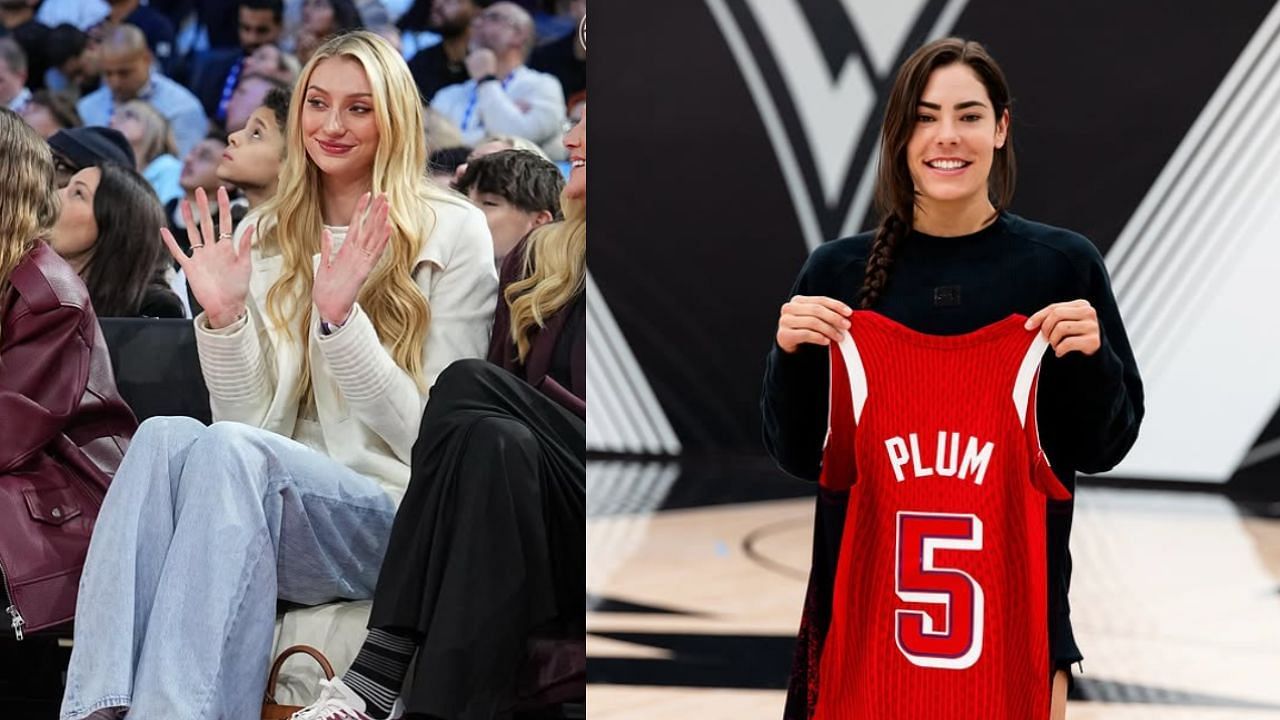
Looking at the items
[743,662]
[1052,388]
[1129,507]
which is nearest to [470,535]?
[1052,388]

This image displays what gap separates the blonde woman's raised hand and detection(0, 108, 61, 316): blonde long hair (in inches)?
24.6

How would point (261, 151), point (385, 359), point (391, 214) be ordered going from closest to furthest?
point (385, 359)
point (391, 214)
point (261, 151)

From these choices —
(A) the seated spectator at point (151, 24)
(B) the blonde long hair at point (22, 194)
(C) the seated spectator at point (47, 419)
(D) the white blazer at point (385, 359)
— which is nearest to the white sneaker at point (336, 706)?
(D) the white blazer at point (385, 359)

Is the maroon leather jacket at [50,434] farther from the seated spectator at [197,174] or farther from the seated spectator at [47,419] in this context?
the seated spectator at [197,174]

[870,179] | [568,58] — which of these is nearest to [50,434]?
[568,58]

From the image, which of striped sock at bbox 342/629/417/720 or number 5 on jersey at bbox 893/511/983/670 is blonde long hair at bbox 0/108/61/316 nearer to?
striped sock at bbox 342/629/417/720

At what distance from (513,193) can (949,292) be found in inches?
42.7

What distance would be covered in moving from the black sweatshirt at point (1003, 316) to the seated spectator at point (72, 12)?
1.99 m

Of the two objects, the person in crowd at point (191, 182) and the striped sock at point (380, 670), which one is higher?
the person in crowd at point (191, 182)

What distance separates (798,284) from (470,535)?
74 cm

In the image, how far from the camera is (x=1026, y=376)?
2.04 meters

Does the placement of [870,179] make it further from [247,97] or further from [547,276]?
[547,276]

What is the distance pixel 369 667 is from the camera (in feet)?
8.09

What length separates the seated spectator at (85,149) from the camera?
3.29 meters
